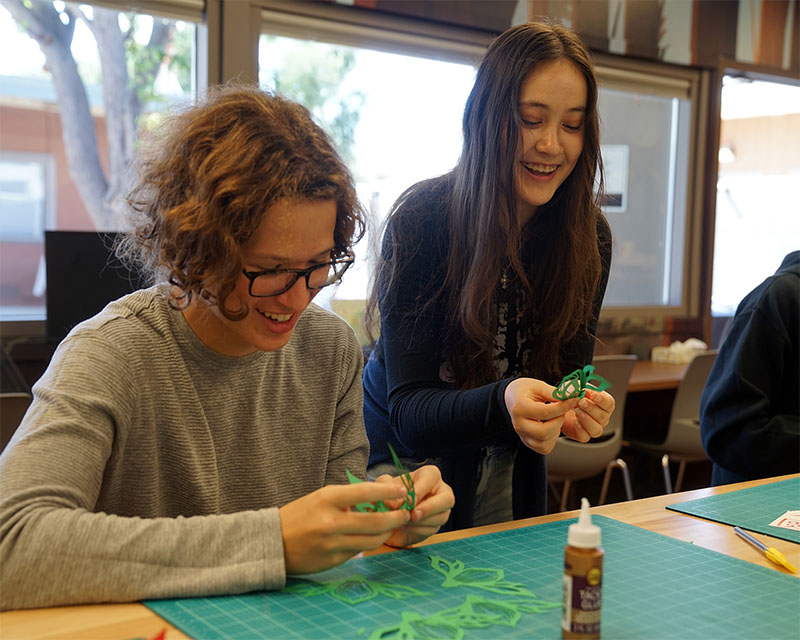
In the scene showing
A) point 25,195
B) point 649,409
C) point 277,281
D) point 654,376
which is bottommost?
point 649,409

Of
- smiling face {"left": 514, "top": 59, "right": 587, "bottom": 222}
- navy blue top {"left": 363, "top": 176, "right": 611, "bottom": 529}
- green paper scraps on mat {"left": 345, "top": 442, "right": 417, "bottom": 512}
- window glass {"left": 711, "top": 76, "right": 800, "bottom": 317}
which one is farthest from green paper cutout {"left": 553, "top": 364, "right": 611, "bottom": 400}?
window glass {"left": 711, "top": 76, "right": 800, "bottom": 317}

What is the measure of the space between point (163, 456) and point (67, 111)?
2.59m

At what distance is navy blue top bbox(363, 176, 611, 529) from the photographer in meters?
1.55

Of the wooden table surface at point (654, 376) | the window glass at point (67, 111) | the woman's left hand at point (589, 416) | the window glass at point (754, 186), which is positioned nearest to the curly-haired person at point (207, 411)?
the woman's left hand at point (589, 416)

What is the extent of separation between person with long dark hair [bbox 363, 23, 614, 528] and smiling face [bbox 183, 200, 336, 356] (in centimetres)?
42

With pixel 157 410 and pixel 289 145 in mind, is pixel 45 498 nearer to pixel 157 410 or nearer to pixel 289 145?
pixel 157 410

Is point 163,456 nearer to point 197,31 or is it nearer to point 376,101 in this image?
point 197,31

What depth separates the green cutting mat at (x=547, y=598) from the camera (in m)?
0.95

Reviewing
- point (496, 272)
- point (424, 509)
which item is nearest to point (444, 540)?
point (424, 509)

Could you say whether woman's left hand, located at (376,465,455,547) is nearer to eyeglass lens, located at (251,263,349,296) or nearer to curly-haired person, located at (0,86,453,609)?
curly-haired person, located at (0,86,453,609)

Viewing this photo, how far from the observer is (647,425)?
449 cm

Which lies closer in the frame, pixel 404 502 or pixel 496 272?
pixel 404 502

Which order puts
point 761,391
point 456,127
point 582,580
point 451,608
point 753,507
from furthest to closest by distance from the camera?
point 456,127 → point 761,391 → point 753,507 → point 451,608 → point 582,580

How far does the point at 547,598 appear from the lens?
41.3 inches
